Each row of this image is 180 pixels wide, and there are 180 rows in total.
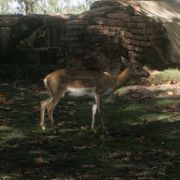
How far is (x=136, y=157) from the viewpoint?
31.2 feet

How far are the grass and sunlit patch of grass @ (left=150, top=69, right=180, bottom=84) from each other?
2.42 metres

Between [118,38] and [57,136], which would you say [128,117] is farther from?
[118,38]

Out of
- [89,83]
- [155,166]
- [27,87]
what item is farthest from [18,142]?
[27,87]

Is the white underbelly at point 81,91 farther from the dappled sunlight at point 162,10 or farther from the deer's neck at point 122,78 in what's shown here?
the dappled sunlight at point 162,10

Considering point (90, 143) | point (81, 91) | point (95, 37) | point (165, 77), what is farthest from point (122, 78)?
point (95, 37)

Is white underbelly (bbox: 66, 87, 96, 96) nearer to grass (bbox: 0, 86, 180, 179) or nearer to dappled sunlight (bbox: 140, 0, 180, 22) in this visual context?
grass (bbox: 0, 86, 180, 179)

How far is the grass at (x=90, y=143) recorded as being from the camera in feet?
28.5

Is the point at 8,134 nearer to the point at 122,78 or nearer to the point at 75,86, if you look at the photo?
the point at 75,86

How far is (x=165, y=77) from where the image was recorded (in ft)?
56.6

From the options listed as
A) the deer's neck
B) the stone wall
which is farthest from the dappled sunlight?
the deer's neck

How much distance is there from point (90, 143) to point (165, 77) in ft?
23.8

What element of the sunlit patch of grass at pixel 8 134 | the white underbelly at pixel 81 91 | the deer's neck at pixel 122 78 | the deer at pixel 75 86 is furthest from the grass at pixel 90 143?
the deer's neck at pixel 122 78

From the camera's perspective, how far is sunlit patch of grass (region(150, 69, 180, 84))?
670 inches

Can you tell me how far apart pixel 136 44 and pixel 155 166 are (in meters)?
9.69
